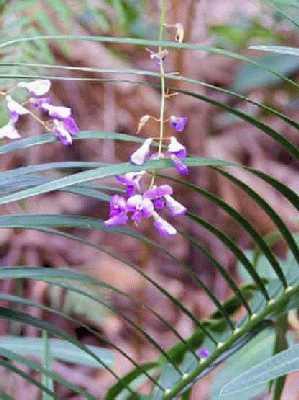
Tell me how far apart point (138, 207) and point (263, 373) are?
146 mm

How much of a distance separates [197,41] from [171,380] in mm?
1215

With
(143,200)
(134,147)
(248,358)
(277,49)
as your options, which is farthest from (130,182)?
(134,147)

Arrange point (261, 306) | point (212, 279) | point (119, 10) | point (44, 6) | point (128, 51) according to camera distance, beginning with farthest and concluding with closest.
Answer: point (128, 51) < point (212, 279) < point (44, 6) < point (119, 10) < point (261, 306)

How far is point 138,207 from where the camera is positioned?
0.58 m

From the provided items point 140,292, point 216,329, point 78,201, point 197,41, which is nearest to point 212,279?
point 140,292

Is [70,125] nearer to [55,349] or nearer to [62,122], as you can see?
→ [62,122]

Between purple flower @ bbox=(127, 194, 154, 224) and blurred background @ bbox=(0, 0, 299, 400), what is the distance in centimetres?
110

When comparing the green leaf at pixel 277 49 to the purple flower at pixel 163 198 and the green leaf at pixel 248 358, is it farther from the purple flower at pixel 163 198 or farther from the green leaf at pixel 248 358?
the green leaf at pixel 248 358

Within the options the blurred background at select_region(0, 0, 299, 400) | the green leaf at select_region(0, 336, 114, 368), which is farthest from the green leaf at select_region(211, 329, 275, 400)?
the blurred background at select_region(0, 0, 299, 400)

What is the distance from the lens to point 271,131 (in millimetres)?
570

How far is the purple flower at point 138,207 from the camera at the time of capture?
22.9 inches

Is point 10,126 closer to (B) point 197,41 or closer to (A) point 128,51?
(B) point 197,41

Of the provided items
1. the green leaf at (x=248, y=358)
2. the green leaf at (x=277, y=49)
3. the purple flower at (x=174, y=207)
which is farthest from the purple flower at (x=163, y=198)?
the green leaf at (x=248, y=358)

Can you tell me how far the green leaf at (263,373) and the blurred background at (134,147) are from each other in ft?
3.87
